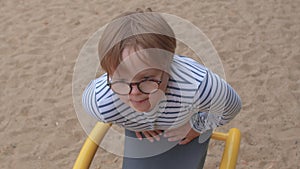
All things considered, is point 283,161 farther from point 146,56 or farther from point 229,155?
point 146,56

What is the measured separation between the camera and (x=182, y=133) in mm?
1342

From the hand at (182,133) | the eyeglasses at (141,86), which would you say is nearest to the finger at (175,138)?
the hand at (182,133)

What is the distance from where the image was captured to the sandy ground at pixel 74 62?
2.14 m

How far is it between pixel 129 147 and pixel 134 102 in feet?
1.07

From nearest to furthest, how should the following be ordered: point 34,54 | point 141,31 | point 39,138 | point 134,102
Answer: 1. point 141,31
2. point 134,102
3. point 39,138
4. point 34,54

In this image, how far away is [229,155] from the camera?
1416 millimetres

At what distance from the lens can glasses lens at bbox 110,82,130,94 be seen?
1094 millimetres

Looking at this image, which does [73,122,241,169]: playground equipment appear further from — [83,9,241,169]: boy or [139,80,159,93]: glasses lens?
[139,80,159,93]: glasses lens

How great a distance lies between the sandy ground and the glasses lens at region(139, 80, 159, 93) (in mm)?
1013

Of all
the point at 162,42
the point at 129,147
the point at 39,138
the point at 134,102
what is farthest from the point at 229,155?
the point at 39,138

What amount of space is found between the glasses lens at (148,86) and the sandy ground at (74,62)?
3.32 ft

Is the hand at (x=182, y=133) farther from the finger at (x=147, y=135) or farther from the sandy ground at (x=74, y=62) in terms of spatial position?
the sandy ground at (x=74, y=62)

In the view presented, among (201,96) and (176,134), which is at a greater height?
(201,96)

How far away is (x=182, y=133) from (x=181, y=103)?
0.63ft
